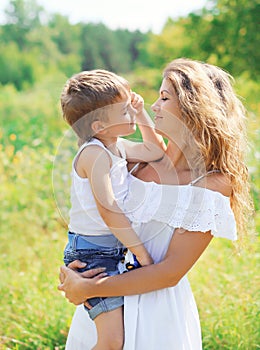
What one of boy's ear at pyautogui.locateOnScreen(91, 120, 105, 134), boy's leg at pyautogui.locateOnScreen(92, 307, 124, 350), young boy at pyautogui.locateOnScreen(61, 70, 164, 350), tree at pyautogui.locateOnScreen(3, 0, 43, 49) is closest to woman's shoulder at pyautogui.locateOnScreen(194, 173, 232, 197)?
young boy at pyautogui.locateOnScreen(61, 70, 164, 350)

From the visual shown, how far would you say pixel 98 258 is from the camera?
77.4 inches

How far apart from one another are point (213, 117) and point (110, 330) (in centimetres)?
78

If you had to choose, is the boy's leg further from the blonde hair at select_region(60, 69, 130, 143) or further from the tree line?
the tree line

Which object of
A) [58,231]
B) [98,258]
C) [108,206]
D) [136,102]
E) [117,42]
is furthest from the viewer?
[117,42]

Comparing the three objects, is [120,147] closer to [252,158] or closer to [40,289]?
[40,289]

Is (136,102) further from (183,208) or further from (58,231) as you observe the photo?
(58,231)

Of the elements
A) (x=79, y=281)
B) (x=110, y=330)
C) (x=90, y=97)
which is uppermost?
(x=90, y=97)

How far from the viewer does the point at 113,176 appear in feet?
6.39

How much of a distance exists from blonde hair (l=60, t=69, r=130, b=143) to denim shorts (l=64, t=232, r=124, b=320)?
358 mm

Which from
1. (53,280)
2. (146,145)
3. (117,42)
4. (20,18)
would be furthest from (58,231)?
(117,42)

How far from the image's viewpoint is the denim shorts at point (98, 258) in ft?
6.34

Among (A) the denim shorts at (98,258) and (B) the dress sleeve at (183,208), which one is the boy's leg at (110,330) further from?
(B) the dress sleeve at (183,208)

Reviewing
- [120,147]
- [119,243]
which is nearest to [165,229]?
[119,243]

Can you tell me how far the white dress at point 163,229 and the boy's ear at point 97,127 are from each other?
0.21 m
